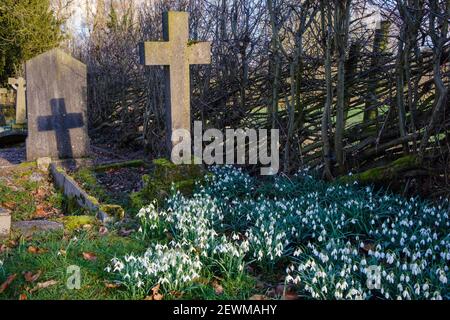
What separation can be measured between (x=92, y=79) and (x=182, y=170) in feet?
25.9

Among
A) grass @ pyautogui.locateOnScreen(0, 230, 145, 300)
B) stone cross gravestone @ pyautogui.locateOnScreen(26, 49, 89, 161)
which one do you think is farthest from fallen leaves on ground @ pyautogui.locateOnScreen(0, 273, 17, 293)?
stone cross gravestone @ pyautogui.locateOnScreen(26, 49, 89, 161)

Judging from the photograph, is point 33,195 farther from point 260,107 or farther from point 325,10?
point 325,10

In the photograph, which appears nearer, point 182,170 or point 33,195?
point 182,170

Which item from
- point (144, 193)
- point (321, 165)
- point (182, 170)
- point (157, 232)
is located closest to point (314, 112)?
point (321, 165)

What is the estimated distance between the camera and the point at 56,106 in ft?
28.8

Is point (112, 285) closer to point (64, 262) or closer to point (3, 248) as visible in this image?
point (64, 262)

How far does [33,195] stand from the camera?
22.7 feet

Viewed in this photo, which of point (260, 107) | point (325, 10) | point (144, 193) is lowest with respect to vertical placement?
point (144, 193)

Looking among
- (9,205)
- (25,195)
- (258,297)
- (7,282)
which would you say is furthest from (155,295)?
(25,195)

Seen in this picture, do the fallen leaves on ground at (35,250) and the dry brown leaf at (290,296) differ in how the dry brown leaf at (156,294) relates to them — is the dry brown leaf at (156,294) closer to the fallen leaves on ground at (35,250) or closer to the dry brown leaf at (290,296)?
the dry brown leaf at (290,296)

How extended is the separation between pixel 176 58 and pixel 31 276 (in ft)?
12.2

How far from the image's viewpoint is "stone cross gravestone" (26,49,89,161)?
866cm

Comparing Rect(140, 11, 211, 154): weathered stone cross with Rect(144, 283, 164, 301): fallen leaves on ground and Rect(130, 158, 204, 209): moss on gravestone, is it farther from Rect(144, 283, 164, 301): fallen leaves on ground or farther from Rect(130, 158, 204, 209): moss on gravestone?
Rect(144, 283, 164, 301): fallen leaves on ground
